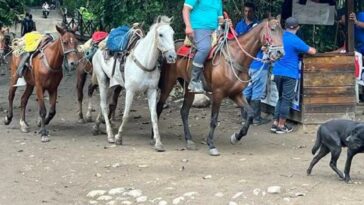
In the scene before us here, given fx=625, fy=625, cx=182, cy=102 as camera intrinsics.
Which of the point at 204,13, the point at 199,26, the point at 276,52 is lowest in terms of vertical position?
the point at 276,52

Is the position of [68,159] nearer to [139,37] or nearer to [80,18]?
[139,37]

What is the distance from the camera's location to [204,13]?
9664mm

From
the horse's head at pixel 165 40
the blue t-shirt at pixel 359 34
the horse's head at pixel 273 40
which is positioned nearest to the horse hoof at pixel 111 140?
the horse's head at pixel 165 40

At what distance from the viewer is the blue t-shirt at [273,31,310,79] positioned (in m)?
10.6

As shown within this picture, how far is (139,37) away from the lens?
10.5 metres

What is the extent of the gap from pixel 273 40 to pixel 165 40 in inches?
62.7

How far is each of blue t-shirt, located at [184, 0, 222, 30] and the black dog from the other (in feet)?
9.32

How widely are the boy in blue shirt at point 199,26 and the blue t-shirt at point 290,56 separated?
4.91 ft

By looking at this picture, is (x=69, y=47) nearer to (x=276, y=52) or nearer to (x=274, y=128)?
(x=276, y=52)

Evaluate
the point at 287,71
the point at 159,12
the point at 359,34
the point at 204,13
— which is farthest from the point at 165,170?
the point at 159,12

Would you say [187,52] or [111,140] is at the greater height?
[187,52]

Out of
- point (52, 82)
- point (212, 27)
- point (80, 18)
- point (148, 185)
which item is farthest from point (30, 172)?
point (80, 18)

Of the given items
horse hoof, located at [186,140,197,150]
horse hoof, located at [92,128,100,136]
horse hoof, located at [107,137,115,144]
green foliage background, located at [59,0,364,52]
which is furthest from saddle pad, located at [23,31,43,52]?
horse hoof, located at [186,140,197,150]

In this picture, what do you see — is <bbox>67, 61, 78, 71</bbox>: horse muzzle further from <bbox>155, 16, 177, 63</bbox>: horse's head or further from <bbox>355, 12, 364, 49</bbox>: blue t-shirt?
<bbox>355, 12, 364, 49</bbox>: blue t-shirt
